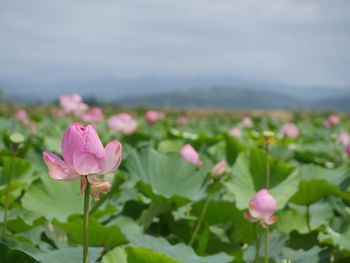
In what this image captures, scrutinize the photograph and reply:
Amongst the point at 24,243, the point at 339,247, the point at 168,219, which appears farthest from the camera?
the point at 168,219

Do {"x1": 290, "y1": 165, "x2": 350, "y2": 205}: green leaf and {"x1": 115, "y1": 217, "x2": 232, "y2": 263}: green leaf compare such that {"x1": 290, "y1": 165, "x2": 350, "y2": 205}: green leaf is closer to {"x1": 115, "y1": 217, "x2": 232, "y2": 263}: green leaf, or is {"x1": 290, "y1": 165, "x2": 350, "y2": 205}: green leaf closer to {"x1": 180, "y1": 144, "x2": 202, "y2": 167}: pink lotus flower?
{"x1": 180, "y1": 144, "x2": 202, "y2": 167}: pink lotus flower

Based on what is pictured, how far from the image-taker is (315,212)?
1799 millimetres

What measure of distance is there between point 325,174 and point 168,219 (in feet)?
2.12

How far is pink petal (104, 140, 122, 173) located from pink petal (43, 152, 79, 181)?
47 millimetres

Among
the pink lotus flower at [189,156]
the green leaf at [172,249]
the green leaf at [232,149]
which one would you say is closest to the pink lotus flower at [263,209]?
the green leaf at [172,249]

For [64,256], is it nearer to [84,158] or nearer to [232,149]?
[84,158]

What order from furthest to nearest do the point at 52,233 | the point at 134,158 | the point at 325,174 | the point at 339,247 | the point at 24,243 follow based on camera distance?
the point at 325,174
the point at 134,158
the point at 52,233
the point at 339,247
the point at 24,243

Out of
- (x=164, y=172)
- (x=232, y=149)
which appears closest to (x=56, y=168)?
(x=164, y=172)

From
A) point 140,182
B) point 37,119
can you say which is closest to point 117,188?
point 140,182

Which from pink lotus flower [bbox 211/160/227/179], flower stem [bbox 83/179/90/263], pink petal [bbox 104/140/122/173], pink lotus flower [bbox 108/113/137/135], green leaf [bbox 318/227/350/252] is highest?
pink petal [bbox 104/140/122/173]

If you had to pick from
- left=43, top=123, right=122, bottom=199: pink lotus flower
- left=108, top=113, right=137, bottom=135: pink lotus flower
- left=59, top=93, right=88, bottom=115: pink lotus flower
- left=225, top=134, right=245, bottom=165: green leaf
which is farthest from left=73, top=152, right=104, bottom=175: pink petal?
left=59, top=93, right=88, bottom=115: pink lotus flower

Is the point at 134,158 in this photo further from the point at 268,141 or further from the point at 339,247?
the point at 339,247

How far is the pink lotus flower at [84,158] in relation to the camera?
0.74 meters

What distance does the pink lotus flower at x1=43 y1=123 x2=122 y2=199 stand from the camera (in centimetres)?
74
